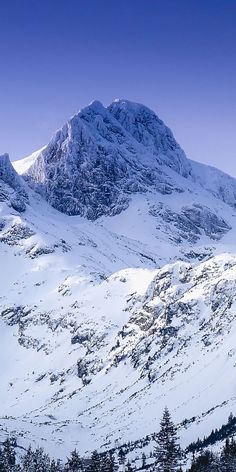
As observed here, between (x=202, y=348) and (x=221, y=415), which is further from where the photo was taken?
(x=202, y=348)

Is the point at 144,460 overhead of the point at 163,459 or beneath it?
beneath

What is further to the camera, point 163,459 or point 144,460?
point 144,460

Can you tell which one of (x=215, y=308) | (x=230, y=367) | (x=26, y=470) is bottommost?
(x=26, y=470)

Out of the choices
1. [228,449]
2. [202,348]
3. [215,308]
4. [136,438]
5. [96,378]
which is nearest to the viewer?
[228,449]

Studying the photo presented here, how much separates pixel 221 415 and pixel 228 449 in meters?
33.2

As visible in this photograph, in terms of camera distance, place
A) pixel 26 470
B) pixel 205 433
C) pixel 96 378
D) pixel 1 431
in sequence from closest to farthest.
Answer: pixel 26 470
pixel 205 433
pixel 1 431
pixel 96 378

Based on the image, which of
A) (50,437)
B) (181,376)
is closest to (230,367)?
(181,376)

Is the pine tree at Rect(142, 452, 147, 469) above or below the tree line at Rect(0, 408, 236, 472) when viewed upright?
below

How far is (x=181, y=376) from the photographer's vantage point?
162750mm

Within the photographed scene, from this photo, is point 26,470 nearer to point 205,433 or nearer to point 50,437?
point 205,433

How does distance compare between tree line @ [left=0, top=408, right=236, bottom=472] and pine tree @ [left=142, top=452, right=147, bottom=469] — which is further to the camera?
pine tree @ [left=142, top=452, right=147, bottom=469]

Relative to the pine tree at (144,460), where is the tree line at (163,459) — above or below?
above

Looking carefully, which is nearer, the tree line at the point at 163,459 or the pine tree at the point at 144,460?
the tree line at the point at 163,459

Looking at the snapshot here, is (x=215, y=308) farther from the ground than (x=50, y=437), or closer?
farther from the ground
